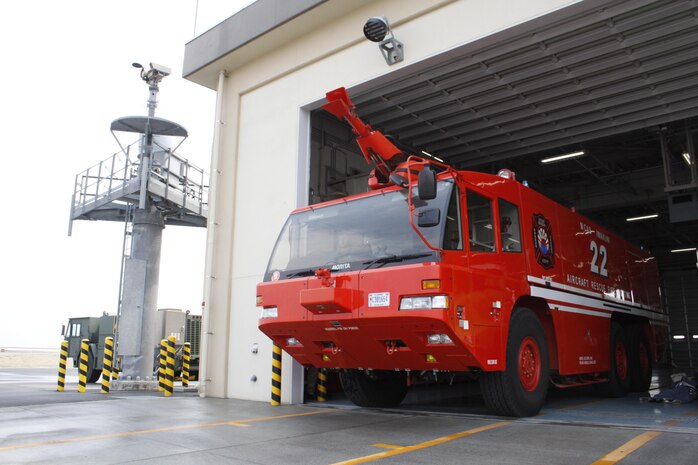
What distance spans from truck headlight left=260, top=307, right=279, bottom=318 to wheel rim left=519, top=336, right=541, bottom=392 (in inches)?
120

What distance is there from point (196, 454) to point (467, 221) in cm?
370

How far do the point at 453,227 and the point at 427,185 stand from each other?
0.71m

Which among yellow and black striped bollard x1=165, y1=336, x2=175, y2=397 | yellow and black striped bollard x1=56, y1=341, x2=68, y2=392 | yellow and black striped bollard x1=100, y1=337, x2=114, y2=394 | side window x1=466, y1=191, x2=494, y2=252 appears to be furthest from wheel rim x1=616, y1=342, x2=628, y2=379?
yellow and black striped bollard x1=56, y1=341, x2=68, y2=392

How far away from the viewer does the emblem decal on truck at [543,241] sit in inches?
307

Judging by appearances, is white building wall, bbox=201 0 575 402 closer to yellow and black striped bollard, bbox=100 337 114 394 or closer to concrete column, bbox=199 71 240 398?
concrete column, bbox=199 71 240 398

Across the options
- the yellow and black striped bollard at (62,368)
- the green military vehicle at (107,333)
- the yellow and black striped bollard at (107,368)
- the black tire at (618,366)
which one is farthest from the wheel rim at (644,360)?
the green military vehicle at (107,333)

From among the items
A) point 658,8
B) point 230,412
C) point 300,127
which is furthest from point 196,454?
point 658,8

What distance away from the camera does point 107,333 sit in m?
17.7

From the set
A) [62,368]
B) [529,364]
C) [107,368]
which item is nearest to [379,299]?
[529,364]

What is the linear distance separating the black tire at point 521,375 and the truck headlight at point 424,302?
154cm

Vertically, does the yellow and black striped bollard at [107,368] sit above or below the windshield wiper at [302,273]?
below

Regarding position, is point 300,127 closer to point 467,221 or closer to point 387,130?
point 387,130

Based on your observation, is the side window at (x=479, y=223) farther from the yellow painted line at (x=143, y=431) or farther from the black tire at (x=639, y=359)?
the black tire at (x=639, y=359)

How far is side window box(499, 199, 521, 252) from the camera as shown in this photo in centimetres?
712
